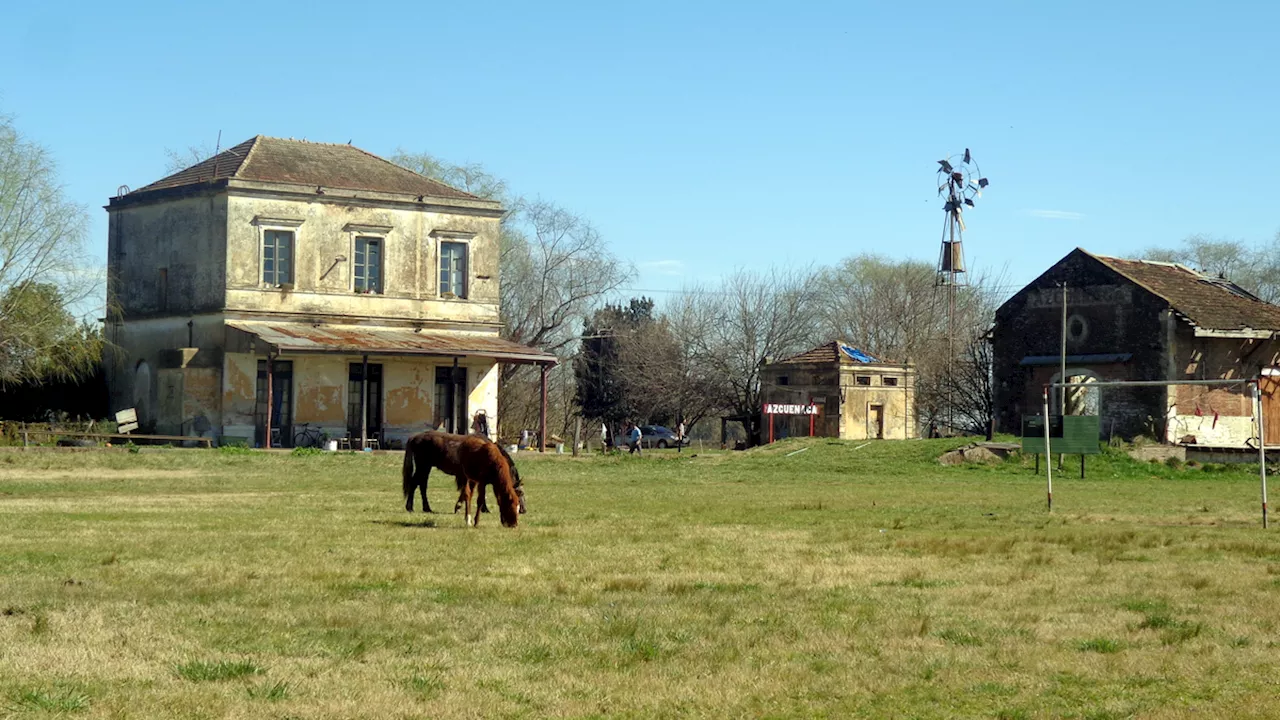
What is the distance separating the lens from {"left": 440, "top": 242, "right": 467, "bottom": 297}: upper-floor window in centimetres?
4994

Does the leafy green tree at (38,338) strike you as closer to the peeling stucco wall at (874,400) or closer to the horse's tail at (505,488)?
the peeling stucco wall at (874,400)

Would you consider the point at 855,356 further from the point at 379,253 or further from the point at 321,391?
the point at 321,391

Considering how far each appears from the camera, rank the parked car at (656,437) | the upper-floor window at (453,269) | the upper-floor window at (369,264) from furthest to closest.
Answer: the parked car at (656,437)
the upper-floor window at (453,269)
the upper-floor window at (369,264)

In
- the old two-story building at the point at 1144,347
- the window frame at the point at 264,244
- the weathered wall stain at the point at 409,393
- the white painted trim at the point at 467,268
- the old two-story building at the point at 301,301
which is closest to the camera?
the old two-story building at the point at 301,301

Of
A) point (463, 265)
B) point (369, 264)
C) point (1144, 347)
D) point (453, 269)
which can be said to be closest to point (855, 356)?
point (1144, 347)

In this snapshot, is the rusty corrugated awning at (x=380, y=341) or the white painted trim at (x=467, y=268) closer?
the rusty corrugated awning at (x=380, y=341)

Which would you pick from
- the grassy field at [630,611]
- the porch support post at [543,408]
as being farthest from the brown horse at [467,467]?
the porch support post at [543,408]

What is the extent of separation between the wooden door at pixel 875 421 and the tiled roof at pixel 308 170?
57.6ft

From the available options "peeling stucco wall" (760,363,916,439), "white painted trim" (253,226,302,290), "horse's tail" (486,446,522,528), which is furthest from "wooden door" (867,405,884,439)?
"horse's tail" (486,446,522,528)

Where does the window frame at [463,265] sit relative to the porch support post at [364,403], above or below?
above

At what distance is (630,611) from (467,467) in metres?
8.43

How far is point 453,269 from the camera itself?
50156 millimetres

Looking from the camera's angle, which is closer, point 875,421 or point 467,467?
point 467,467

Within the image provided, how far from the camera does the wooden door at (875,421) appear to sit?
5806cm
